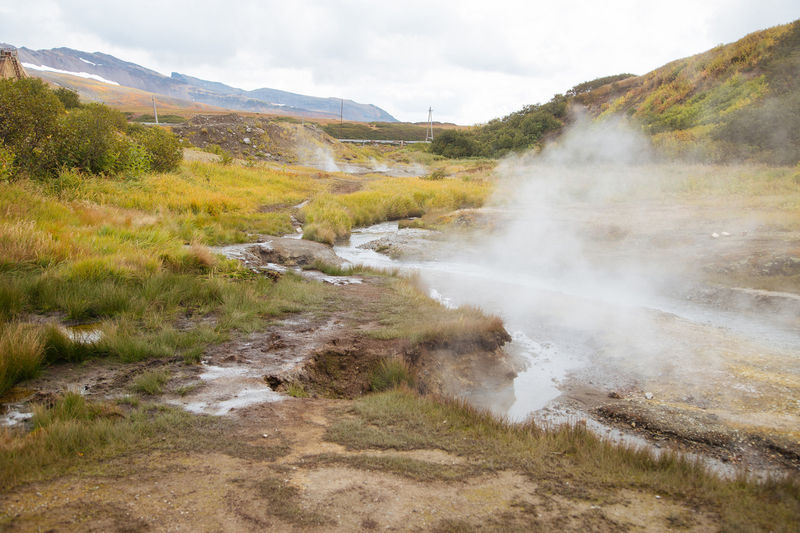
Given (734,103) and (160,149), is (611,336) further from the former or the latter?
(160,149)

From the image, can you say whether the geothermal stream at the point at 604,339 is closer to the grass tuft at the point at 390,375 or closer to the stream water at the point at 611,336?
the stream water at the point at 611,336

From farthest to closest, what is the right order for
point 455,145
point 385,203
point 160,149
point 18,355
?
point 455,145 → point 385,203 → point 160,149 → point 18,355

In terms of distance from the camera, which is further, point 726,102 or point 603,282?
point 726,102

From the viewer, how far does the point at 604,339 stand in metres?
6.68

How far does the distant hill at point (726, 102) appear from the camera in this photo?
16453 mm

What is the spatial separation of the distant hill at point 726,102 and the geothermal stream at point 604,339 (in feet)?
37.6

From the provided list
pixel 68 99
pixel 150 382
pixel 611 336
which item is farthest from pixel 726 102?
pixel 68 99

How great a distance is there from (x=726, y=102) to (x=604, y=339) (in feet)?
62.5

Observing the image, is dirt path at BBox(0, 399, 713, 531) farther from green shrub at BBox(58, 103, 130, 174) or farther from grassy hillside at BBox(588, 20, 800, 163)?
grassy hillside at BBox(588, 20, 800, 163)

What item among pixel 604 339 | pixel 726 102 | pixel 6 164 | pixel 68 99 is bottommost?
pixel 604 339

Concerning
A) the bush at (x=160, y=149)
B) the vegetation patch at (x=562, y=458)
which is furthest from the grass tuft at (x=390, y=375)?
the bush at (x=160, y=149)

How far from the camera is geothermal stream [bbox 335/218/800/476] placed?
5.05 meters

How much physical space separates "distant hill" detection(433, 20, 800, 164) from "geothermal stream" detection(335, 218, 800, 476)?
11.4 meters

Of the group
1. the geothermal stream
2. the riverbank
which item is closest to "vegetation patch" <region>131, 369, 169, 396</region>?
the riverbank
